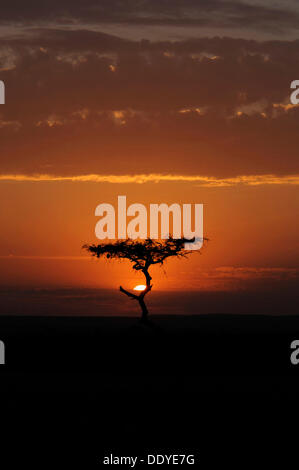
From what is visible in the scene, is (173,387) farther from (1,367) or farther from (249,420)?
(1,367)

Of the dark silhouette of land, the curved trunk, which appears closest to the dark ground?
the dark silhouette of land

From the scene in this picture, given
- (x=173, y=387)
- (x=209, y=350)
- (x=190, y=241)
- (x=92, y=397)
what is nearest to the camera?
(x=92, y=397)

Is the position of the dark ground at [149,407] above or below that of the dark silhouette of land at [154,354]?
below

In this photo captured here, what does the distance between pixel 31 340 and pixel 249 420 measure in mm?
33960

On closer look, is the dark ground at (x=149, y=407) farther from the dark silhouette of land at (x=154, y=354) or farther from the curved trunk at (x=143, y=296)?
the curved trunk at (x=143, y=296)

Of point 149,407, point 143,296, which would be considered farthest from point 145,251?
point 149,407

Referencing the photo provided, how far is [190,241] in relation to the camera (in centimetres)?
5475

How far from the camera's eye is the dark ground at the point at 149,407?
19.0 meters

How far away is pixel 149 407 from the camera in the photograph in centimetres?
2492

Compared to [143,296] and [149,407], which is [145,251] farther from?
[149,407]

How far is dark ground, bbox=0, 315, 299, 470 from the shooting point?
748 inches

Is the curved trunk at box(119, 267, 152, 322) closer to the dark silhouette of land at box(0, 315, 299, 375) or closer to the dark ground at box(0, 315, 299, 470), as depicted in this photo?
the dark silhouette of land at box(0, 315, 299, 375)

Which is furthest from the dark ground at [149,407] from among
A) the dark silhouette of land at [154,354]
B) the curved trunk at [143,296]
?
the curved trunk at [143,296]
